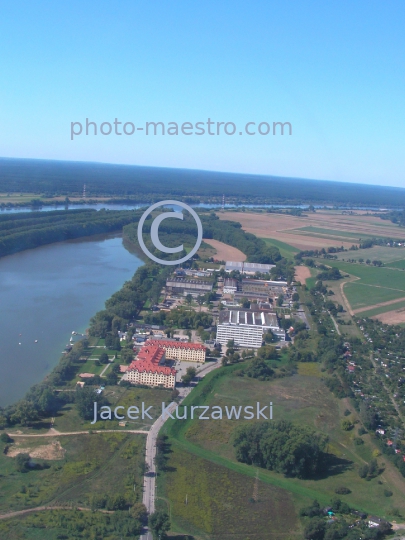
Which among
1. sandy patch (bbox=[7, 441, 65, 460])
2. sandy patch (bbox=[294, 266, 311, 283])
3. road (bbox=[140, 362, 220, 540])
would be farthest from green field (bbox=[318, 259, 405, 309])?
sandy patch (bbox=[7, 441, 65, 460])

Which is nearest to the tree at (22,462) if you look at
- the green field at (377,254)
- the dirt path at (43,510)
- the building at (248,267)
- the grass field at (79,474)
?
the grass field at (79,474)

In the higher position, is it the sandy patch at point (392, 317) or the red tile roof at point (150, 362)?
the red tile roof at point (150, 362)

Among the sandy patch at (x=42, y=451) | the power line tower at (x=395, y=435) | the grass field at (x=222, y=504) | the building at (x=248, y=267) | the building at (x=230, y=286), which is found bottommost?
the grass field at (x=222, y=504)

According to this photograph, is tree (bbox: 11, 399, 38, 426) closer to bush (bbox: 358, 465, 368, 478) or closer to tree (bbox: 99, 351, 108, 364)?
tree (bbox: 99, 351, 108, 364)

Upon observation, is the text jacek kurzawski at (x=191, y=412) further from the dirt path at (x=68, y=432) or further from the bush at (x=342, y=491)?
the bush at (x=342, y=491)

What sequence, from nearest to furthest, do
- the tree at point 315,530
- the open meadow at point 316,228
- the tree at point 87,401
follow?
the tree at point 315,530 < the tree at point 87,401 < the open meadow at point 316,228

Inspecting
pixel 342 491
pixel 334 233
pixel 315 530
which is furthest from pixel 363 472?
pixel 334 233

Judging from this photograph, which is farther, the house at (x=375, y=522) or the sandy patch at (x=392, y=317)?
the sandy patch at (x=392, y=317)

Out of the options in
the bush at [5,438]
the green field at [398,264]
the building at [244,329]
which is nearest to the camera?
the bush at [5,438]
